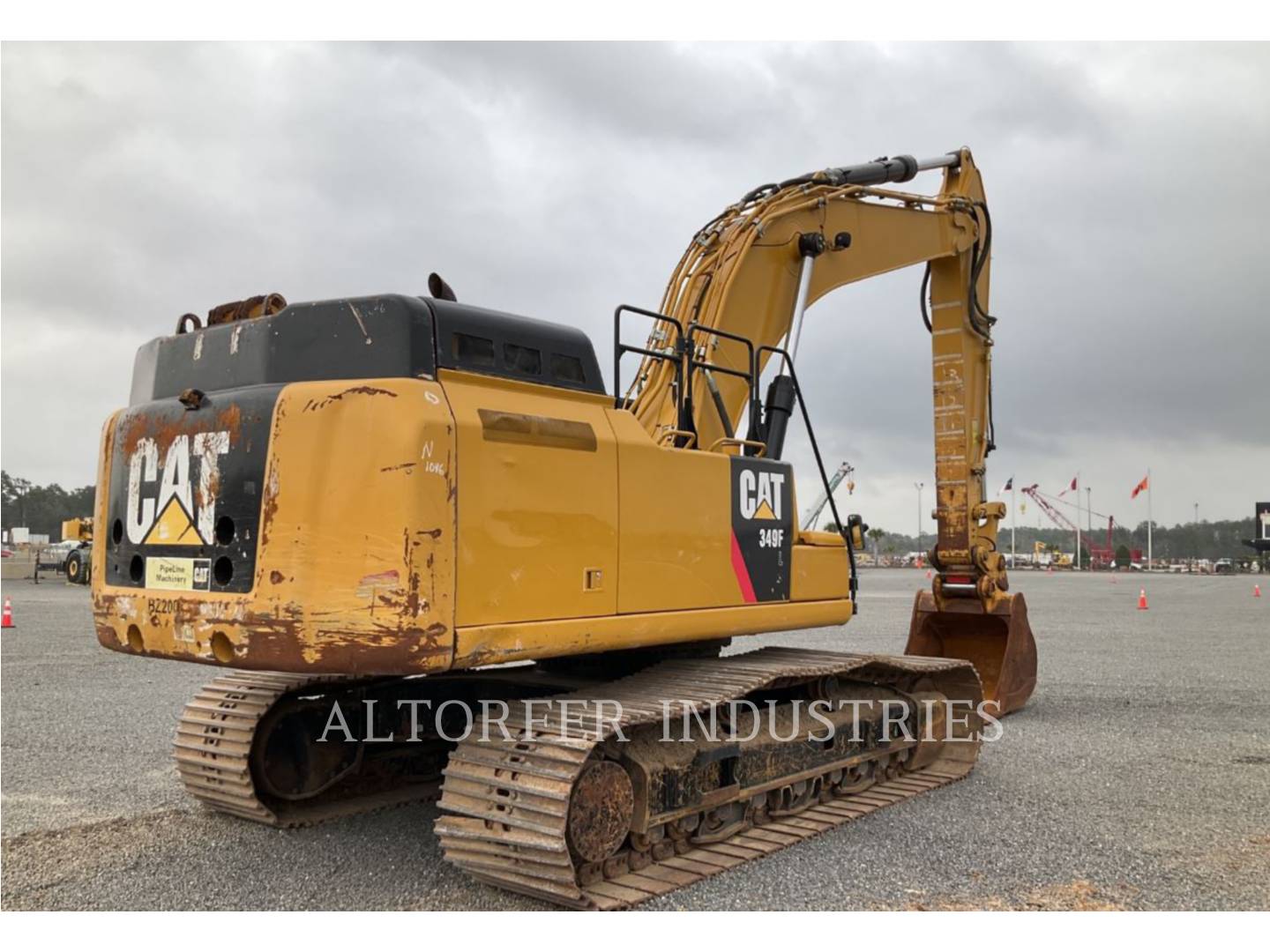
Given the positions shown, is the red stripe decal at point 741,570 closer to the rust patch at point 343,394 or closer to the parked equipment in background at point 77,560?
the rust patch at point 343,394

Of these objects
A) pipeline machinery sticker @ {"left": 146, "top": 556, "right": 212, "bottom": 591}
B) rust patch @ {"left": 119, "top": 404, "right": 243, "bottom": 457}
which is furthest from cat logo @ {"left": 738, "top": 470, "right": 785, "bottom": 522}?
pipeline machinery sticker @ {"left": 146, "top": 556, "right": 212, "bottom": 591}

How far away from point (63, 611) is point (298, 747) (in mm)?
19261

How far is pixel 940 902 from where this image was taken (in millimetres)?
5051

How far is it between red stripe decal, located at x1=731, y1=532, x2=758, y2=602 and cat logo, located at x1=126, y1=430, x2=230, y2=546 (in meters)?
2.78

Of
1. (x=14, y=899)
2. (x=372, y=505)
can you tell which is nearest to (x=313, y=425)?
(x=372, y=505)

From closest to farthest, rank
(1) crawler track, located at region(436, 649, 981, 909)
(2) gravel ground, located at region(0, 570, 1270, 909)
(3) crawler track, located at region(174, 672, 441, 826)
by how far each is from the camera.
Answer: (1) crawler track, located at region(436, 649, 981, 909), (2) gravel ground, located at region(0, 570, 1270, 909), (3) crawler track, located at region(174, 672, 441, 826)

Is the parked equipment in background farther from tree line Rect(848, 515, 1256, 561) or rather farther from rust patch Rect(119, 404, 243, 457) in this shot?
tree line Rect(848, 515, 1256, 561)

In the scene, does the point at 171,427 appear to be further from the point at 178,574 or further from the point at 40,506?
the point at 40,506

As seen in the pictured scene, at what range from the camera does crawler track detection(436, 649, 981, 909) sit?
16.0 ft

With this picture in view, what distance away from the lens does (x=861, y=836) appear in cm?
630

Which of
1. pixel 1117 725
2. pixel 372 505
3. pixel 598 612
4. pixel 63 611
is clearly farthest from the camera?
pixel 63 611

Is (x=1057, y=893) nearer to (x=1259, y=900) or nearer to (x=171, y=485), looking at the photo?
(x=1259, y=900)

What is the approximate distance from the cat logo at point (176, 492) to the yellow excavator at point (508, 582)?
0.01m

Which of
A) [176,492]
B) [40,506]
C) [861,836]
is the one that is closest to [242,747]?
[176,492]
